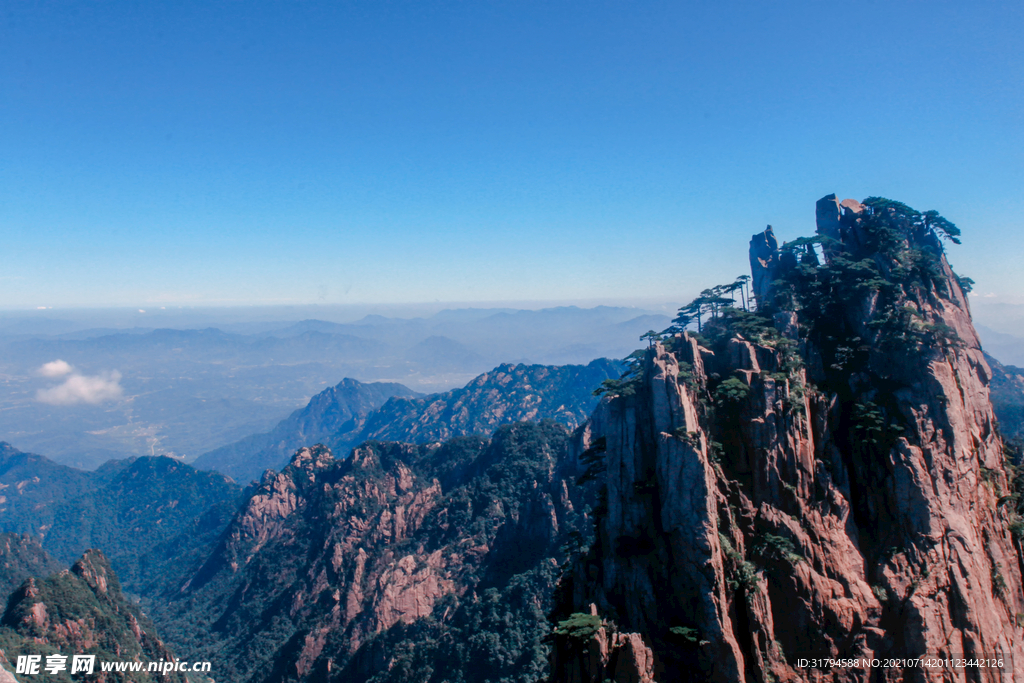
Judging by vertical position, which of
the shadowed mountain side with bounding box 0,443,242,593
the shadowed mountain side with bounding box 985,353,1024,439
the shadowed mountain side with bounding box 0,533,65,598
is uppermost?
the shadowed mountain side with bounding box 985,353,1024,439

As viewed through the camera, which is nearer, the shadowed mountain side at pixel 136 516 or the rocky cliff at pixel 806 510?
the rocky cliff at pixel 806 510

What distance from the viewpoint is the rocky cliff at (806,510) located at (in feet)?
92.4

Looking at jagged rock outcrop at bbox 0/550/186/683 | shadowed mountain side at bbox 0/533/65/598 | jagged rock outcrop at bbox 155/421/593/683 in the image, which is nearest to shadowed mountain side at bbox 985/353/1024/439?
jagged rock outcrop at bbox 155/421/593/683

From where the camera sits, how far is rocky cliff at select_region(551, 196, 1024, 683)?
28.2 meters

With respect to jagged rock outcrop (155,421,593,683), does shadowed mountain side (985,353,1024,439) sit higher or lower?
higher

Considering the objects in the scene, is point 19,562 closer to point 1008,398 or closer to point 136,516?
point 136,516

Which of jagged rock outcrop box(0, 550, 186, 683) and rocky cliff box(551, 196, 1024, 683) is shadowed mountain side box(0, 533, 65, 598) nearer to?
jagged rock outcrop box(0, 550, 186, 683)

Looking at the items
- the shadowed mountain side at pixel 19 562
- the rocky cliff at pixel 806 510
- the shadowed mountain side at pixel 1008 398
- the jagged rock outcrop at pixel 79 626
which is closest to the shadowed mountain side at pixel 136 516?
the shadowed mountain side at pixel 19 562

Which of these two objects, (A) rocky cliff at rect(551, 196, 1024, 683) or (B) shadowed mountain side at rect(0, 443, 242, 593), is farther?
(B) shadowed mountain side at rect(0, 443, 242, 593)

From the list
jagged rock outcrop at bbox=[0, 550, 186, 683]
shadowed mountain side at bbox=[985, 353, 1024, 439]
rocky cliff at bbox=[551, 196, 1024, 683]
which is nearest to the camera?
rocky cliff at bbox=[551, 196, 1024, 683]

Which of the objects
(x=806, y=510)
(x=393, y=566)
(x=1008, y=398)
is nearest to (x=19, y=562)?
(x=393, y=566)

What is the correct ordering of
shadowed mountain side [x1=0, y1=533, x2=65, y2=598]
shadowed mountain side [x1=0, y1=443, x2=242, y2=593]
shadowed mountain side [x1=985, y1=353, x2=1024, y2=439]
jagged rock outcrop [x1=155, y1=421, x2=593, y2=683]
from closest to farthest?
jagged rock outcrop [x1=155, y1=421, x2=593, y2=683], shadowed mountain side [x1=985, y1=353, x2=1024, y2=439], shadowed mountain side [x1=0, y1=533, x2=65, y2=598], shadowed mountain side [x1=0, y1=443, x2=242, y2=593]

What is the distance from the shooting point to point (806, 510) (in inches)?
1213

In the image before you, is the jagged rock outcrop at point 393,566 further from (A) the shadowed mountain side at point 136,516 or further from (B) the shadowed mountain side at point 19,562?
(B) the shadowed mountain side at point 19,562
